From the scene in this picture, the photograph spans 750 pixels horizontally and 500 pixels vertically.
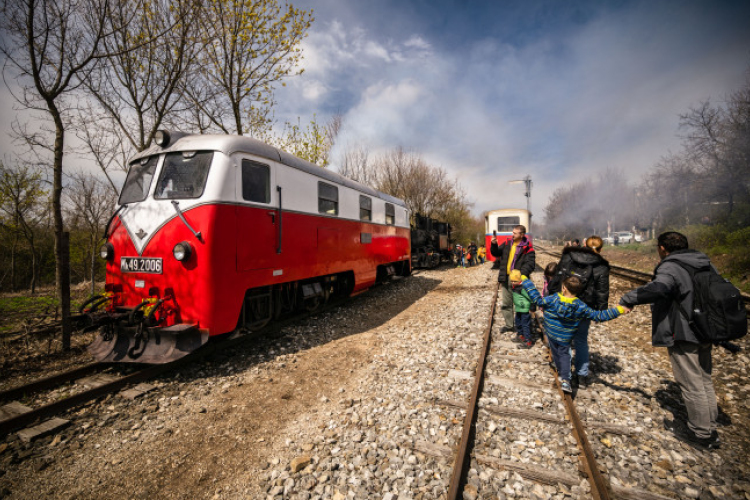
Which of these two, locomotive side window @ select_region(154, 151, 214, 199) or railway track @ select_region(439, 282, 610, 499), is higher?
locomotive side window @ select_region(154, 151, 214, 199)

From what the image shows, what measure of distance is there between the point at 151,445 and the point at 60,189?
6285 mm

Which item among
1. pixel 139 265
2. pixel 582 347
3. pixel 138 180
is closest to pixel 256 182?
pixel 138 180

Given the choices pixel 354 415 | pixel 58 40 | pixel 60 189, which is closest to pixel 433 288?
pixel 354 415

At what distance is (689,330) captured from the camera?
279 centimetres

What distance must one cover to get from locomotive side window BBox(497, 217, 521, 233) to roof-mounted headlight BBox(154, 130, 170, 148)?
15.7 meters

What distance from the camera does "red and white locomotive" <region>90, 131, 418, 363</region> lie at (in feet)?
13.5

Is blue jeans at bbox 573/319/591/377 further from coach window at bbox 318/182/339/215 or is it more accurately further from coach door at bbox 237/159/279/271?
coach window at bbox 318/182/339/215

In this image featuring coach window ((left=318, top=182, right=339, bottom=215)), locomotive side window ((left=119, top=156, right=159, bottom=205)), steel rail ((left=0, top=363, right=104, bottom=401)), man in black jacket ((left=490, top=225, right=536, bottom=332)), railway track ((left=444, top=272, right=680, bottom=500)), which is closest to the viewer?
railway track ((left=444, top=272, right=680, bottom=500))

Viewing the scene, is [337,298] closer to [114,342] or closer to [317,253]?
[317,253]

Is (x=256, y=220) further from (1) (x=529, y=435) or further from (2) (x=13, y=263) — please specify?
(2) (x=13, y=263)

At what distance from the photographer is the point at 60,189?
6414 millimetres

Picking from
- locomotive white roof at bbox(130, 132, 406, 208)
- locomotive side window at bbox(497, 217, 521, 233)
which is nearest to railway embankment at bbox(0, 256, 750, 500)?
locomotive white roof at bbox(130, 132, 406, 208)

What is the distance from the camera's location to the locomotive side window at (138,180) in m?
4.75

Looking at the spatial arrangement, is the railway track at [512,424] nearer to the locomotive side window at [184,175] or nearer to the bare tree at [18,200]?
the locomotive side window at [184,175]
